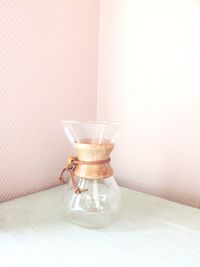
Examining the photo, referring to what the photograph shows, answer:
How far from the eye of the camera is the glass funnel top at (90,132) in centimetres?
71

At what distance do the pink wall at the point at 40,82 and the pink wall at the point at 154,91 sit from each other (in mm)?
82

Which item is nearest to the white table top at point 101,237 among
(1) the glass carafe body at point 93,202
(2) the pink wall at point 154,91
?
(1) the glass carafe body at point 93,202

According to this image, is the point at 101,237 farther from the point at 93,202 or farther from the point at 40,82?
the point at 40,82

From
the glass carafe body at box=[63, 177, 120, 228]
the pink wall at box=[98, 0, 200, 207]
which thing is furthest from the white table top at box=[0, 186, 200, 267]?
the pink wall at box=[98, 0, 200, 207]

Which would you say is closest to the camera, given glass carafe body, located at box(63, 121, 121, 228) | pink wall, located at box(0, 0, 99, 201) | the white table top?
the white table top

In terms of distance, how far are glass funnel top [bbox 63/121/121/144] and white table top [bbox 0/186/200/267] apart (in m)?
0.19

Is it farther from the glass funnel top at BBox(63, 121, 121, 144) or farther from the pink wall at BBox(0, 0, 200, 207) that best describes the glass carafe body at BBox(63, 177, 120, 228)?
the pink wall at BBox(0, 0, 200, 207)

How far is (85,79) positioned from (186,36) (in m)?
0.35

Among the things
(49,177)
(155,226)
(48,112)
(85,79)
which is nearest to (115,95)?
(85,79)

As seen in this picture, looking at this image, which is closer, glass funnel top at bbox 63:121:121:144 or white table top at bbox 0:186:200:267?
white table top at bbox 0:186:200:267

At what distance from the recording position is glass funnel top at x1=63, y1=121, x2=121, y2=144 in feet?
2.32

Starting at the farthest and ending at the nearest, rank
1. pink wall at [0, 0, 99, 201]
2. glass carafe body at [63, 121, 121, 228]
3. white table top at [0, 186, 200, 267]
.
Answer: pink wall at [0, 0, 99, 201] → glass carafe body at [63, 121, 121, 228] → white table top at [0, 186, 200, 267]

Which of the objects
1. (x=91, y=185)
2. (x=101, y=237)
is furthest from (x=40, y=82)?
(x=101, y=237)

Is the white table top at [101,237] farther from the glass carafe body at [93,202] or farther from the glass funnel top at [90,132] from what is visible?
the glass funnel top at [90,132]
